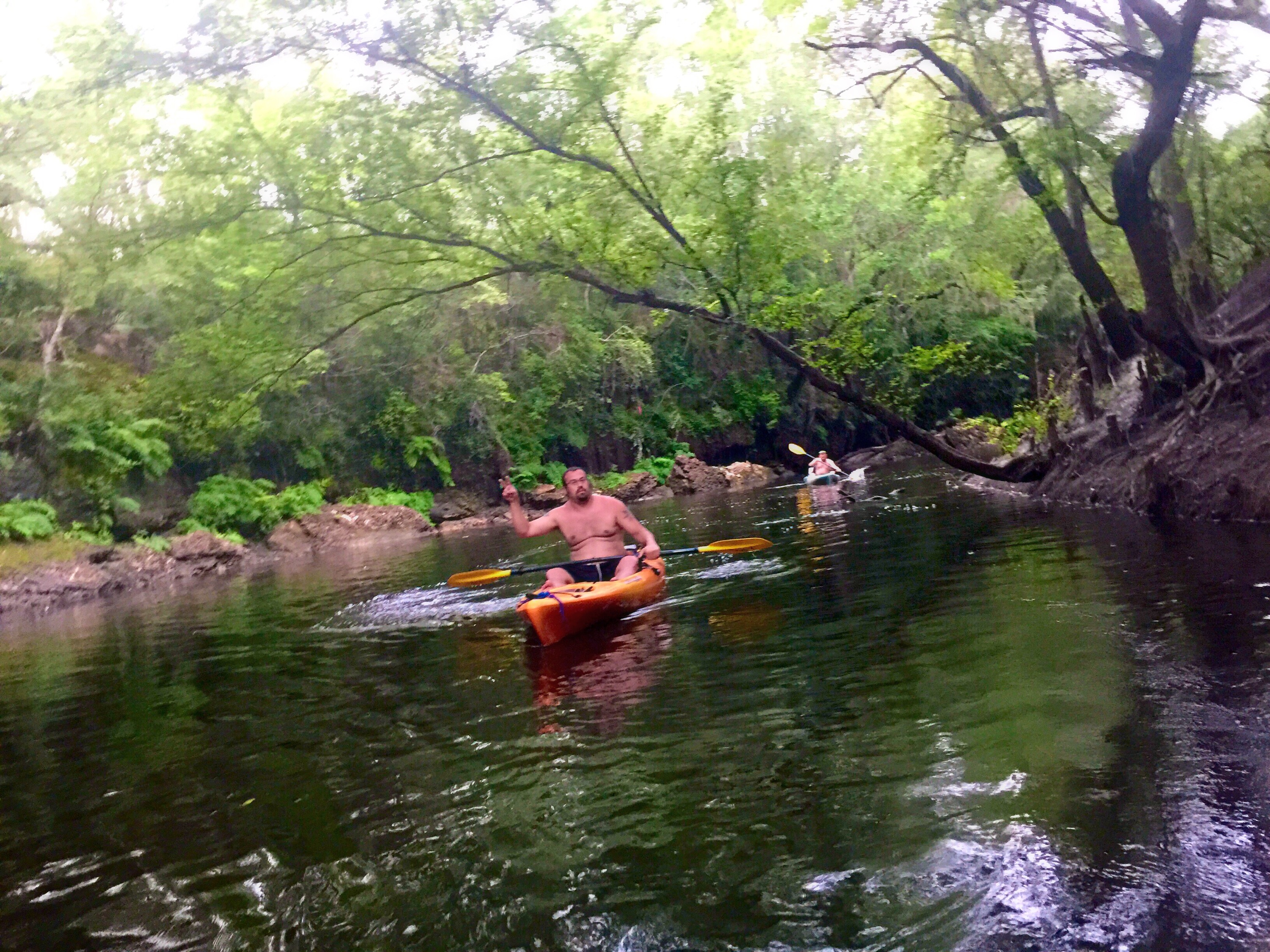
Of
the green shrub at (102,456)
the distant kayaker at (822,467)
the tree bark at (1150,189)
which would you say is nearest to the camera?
the tree bark at (1150,189)

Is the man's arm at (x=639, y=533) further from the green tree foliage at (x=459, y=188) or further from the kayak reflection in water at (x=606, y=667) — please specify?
Result: the green tree foliage at (x=459, y=188)

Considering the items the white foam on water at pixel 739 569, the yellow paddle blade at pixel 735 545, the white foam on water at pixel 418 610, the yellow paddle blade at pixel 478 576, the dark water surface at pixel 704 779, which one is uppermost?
the yellow paddle blade at pixel 478 576

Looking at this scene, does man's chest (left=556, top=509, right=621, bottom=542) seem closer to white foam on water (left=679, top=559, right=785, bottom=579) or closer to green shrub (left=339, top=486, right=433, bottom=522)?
white foam on water (left=679, top=559, right=785, bottom=579)

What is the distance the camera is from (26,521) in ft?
60.8

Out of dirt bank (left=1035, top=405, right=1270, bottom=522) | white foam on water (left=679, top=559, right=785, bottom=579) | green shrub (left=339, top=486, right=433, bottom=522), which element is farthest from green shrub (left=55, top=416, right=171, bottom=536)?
dirt bank (left=1035, top=405, right=1270, bottom=522)

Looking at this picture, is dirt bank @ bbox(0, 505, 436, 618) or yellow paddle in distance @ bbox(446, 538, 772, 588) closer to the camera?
yellow paddle in distance @ bbox(446, 538, 772, 588)

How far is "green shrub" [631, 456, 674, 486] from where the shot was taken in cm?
3000

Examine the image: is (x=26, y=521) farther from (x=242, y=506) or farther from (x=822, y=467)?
(x=822, y=467)

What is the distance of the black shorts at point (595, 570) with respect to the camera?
33.2 ft

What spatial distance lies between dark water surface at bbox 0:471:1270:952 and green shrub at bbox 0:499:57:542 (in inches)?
377

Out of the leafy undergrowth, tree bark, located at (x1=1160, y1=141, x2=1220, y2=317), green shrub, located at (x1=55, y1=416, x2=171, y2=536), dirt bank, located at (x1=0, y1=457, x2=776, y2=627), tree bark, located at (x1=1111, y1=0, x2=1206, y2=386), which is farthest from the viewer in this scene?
green shrub, located at (x1=55, y1=416, x2=171, y2=536)

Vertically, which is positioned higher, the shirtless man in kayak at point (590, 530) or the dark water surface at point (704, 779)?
the shirtless man in kayak at point (590, 530)

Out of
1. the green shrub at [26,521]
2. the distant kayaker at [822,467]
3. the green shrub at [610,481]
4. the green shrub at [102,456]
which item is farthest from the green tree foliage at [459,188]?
the green shrub at [610,481]

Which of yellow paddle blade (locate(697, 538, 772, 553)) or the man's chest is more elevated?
the man's chest
